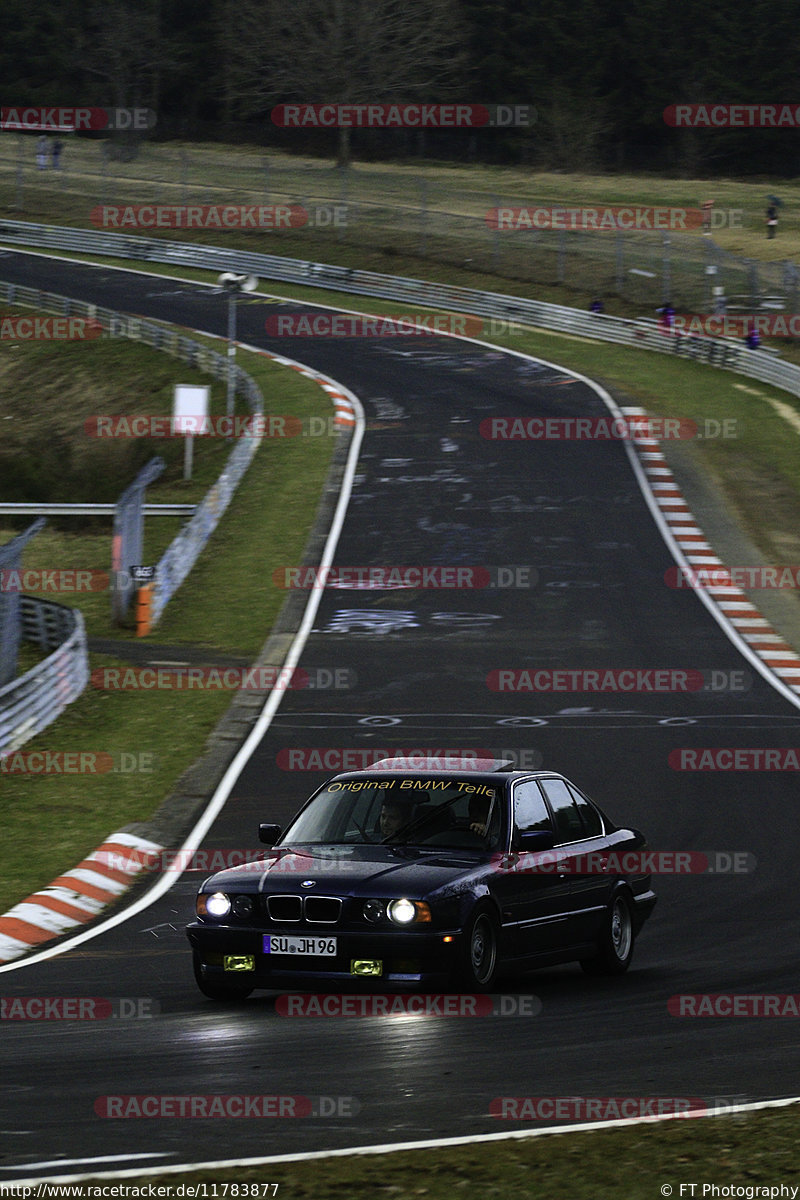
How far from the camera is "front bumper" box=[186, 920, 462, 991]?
29.3 ft

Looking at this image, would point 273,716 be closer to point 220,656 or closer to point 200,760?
point 200,760

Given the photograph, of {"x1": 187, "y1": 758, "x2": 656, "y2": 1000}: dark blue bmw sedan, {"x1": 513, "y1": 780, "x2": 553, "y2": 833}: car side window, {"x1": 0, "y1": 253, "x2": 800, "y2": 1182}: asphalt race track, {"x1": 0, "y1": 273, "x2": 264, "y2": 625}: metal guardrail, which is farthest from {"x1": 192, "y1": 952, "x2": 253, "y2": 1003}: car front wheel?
{"x1": 0, "y1": 273, "x2": 264, "y2": 625}: metal guardrail

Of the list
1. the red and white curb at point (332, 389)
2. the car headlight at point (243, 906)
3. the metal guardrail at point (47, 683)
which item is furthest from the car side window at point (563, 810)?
the red and white curb at point (332, 389)

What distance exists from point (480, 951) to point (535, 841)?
81cm

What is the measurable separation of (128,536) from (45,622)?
1959mm

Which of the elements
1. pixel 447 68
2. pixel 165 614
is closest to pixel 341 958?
pixel 165 614

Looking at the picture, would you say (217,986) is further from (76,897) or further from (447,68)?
(447,68)

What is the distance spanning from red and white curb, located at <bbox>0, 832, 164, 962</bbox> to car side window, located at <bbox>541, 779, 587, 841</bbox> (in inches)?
142

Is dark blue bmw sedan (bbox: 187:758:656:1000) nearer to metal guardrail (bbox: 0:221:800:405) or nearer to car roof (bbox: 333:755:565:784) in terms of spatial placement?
car roof (bbox: 333:755:565:784)

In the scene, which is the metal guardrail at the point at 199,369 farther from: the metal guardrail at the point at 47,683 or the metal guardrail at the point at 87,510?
the metal guardrail at the point at 47,683

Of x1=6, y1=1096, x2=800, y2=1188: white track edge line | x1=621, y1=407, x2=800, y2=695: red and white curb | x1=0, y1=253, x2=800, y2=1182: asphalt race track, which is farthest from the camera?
x1=621, y1=407, x2=800, y2=695: red and white curb

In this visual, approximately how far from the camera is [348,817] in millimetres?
10148

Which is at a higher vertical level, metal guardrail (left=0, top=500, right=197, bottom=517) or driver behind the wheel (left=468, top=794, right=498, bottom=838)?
driver behind the wheel (left=468, top=794, right=498, bottom=838)

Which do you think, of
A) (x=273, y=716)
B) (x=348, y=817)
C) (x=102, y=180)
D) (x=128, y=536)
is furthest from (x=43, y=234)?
(x=348, y=817)
